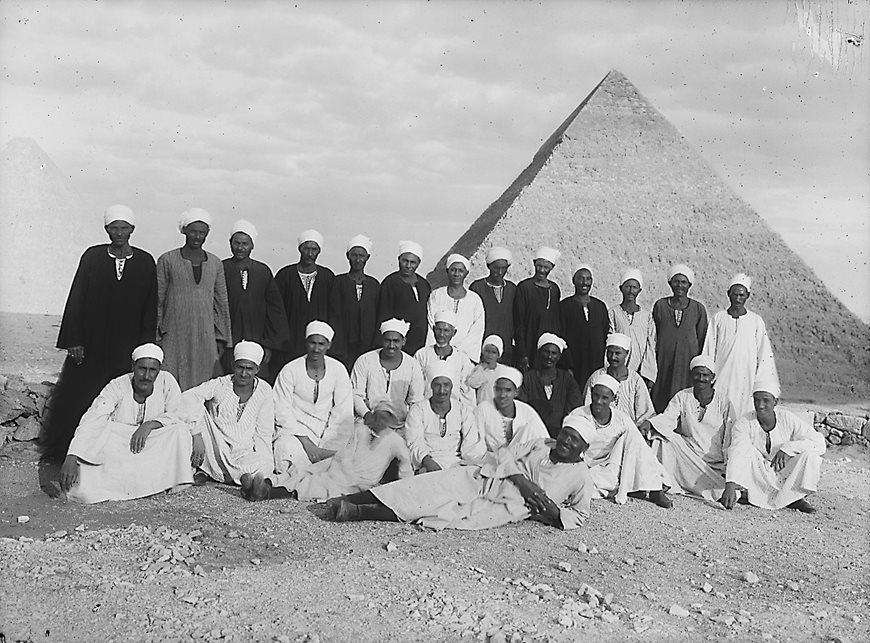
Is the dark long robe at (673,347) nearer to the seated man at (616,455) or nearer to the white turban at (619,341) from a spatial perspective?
the white turban at (619,341)

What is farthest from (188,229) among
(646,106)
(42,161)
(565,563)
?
(42,161)

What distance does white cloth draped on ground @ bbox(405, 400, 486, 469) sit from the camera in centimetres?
541

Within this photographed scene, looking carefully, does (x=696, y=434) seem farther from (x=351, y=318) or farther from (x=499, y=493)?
(x=351, y=318)

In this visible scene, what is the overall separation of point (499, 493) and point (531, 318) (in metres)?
2.59

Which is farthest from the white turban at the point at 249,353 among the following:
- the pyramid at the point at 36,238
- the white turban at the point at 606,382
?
the pyramid at the point at 36,238

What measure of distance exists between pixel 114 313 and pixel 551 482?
10.5 ft

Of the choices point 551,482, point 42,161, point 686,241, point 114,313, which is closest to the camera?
point 551,482

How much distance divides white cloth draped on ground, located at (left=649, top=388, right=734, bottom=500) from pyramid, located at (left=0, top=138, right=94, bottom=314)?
109 ft

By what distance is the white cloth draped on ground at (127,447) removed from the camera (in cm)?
523

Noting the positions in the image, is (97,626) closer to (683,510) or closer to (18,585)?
(18,585)

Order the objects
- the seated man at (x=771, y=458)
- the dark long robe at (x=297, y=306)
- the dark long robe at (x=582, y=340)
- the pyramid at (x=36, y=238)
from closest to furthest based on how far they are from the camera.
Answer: the seated man at (x=771, y=458)
the dark long robe at (x=297, y=306)
the dark long robe at (x=582, y=340)
the pyramid at (x=36, y=238)

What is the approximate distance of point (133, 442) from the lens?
17.4 feet

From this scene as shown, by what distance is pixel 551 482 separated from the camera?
5.05 m

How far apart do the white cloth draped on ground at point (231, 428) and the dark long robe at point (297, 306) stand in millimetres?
1057
